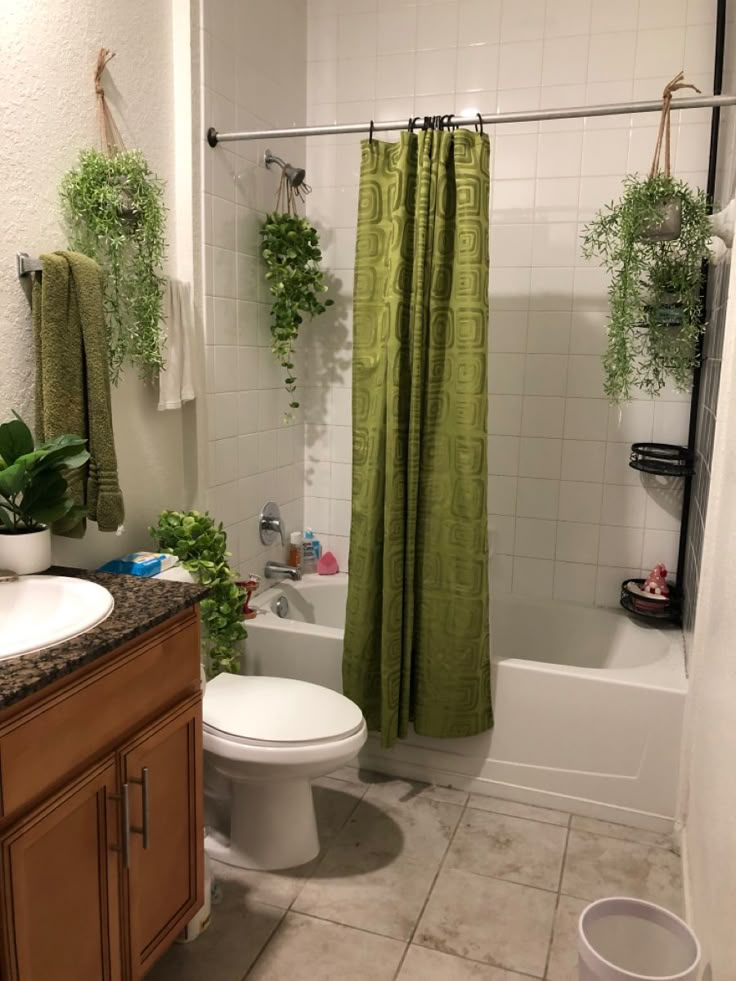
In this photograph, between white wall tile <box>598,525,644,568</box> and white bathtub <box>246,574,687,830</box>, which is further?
white wall tile <box>598,525,644,568</box>

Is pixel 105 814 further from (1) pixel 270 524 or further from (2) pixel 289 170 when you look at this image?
(2) pixel 289 170

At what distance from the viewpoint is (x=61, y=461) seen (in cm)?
164

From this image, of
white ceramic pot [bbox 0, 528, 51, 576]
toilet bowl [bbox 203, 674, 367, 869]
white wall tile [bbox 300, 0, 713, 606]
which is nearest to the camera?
white ceramic pot [bbox 0, 528, 51, 576]

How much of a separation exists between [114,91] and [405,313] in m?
0.95

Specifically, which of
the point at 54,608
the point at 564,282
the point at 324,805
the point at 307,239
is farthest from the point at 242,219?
the point at 324,805

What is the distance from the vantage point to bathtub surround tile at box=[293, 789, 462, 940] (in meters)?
1.94

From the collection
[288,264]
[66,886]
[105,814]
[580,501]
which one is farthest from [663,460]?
[66,886]

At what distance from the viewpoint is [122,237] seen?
1.87 metres

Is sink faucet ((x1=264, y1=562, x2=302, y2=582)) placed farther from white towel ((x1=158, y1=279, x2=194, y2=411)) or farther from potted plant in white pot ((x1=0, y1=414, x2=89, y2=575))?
potted plant in white pot ((x1=0, y1=414, x2=89, y2=575))

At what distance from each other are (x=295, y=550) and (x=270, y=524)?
226 mm

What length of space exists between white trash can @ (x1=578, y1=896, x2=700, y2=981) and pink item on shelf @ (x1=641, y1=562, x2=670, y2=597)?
1377 mm

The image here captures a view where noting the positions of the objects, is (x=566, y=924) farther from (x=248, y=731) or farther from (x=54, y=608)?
(x=54, y=608)

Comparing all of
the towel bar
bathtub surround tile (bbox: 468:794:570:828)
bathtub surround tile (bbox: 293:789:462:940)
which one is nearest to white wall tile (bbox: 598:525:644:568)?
bathtub surround tile (bbox: 468:794:570:828)

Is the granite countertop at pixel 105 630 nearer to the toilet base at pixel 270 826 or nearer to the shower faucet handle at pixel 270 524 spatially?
the toilet base at pixel 270 826
